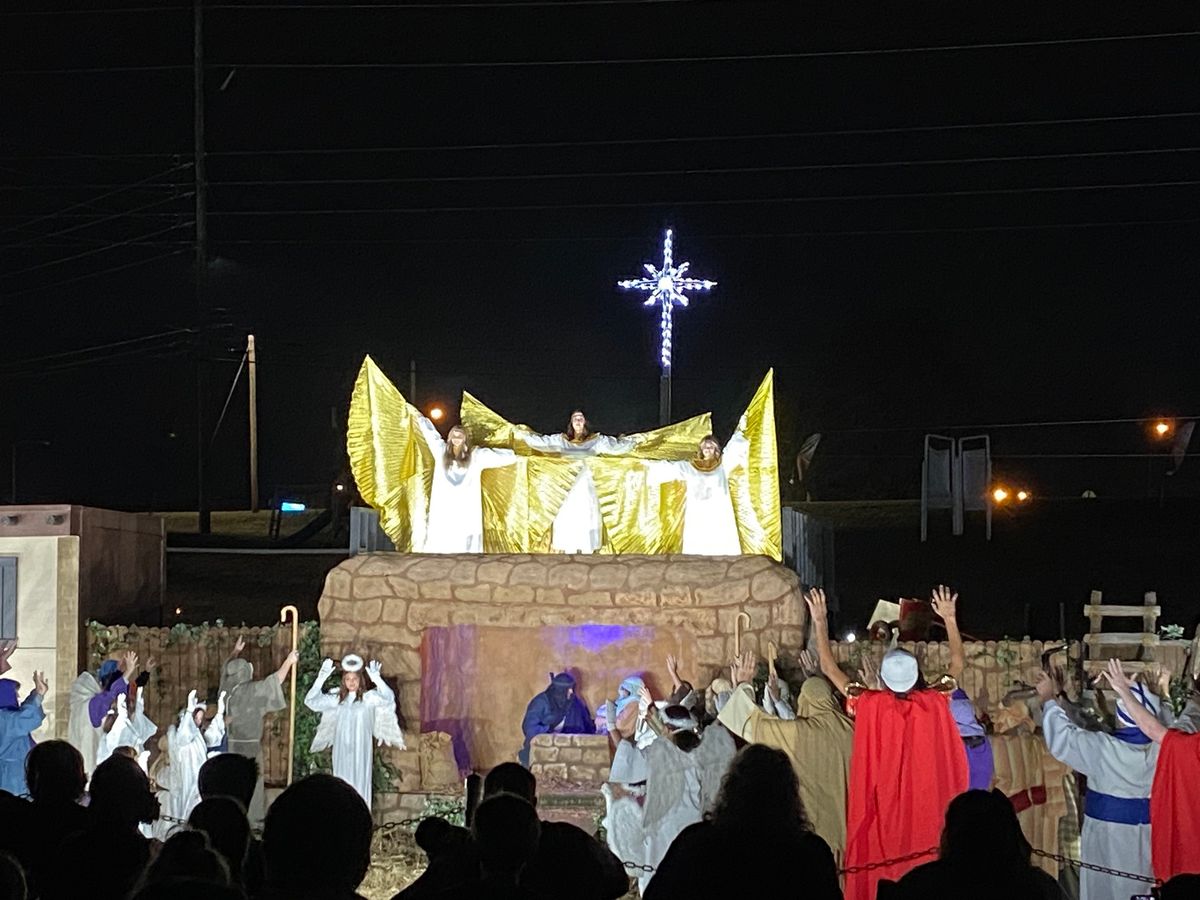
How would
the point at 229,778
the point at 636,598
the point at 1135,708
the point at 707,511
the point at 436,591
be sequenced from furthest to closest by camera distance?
the point at 707,511, the point at 436,591, the point at 636,598, the point at 1135,708, the point at 229,778

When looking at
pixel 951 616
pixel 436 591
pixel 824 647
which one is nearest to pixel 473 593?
pixel 436 591

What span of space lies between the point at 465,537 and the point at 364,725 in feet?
9.61

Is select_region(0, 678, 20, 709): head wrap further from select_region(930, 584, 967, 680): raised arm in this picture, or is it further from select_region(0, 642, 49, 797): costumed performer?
select_region(930, 584, 967, 680): raised arm

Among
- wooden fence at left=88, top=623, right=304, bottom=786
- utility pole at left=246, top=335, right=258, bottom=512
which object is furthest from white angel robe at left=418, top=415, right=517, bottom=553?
utility pole at left=246, top=335, right=258, bottom=512

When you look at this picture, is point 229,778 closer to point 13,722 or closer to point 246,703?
point 13,722

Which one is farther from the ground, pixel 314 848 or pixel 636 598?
pixel 636 598

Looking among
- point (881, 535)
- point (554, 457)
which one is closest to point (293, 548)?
point (881, 535)

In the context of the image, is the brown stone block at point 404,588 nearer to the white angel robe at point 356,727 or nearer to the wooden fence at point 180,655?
the white angel robe at point 356,727

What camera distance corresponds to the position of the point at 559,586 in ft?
44.9

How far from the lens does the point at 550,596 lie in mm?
13695

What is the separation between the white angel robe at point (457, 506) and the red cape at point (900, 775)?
7.44 m

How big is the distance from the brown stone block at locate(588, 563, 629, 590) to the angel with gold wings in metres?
1.40

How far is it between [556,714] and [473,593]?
4.70 ft

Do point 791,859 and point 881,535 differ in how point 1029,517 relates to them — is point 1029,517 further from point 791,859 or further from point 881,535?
point 791,859
